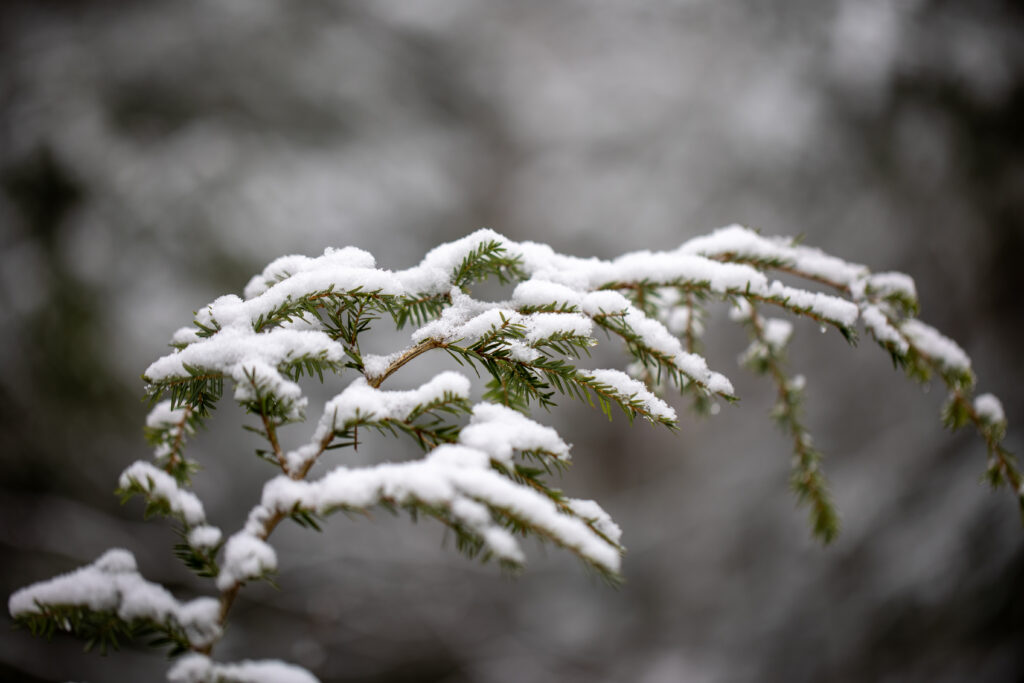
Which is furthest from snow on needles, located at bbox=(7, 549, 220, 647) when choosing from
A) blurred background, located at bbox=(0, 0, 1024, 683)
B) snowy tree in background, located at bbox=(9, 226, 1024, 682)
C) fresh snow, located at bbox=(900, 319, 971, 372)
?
blurred background, located at bbox=(0, 0, 1024, 683)

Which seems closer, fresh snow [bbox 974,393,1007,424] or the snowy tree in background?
the snowy tree in background

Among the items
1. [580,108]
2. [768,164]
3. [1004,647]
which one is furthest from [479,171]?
[1004,647]

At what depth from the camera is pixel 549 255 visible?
0.68 metres

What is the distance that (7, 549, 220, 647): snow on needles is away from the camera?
14.4 inches

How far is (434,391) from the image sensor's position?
1.53ft

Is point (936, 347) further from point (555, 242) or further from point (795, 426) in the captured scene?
point (555, 242)

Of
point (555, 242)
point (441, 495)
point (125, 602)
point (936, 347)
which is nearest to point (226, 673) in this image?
point (125, 602)

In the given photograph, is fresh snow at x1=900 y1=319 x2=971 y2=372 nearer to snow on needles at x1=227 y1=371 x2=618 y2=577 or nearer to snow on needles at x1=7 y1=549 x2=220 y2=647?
snow on needles at x1=227 y1=371 x2=618 y2=577

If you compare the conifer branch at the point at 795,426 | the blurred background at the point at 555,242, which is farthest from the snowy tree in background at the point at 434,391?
the blurred background at the point at 555,242

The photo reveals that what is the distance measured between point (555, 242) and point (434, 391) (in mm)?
2642

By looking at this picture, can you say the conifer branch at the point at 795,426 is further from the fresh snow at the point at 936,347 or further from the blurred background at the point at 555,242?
the blurred background at the point at 555,242

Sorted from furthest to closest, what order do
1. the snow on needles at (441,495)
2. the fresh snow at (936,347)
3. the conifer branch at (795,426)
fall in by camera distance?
1. the conifer branch at (795,426)
2. the fresh snow at (936,347)
3. the snow on needles at (441,495)

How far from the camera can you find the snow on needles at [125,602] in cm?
37

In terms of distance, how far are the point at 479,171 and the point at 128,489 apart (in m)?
2.75
